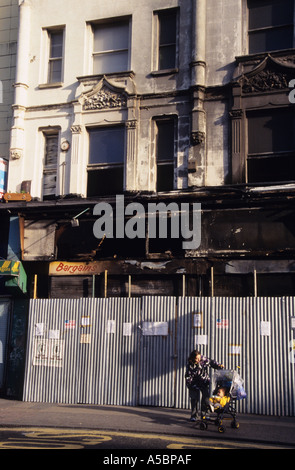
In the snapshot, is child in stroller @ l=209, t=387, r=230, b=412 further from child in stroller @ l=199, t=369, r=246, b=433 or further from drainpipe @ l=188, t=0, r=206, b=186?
drainpipe @ l=188, t=0, r=206, b=186

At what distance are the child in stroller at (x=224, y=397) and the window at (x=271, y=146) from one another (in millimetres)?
7009

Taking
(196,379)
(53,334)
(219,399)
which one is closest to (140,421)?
(196,379)

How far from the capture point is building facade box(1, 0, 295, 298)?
15.9 meters

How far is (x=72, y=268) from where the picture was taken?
17.1 m

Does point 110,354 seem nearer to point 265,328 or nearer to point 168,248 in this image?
point 168,248

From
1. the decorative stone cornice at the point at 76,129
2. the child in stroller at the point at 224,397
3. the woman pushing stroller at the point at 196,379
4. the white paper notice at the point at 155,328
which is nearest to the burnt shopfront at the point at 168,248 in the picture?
the white paper notice at the point at 155,328

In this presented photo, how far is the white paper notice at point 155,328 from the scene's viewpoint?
1408 centimetres

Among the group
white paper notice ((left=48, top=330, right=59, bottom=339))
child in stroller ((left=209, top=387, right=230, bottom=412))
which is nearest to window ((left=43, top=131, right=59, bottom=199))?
white paper notice ((left=48, top=330, right=59, bottom=339))

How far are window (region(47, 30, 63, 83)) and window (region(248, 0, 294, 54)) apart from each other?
21.9 feet

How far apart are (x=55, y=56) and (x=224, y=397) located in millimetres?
13700

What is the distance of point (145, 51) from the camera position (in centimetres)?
1784

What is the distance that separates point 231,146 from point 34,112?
23.4 ft

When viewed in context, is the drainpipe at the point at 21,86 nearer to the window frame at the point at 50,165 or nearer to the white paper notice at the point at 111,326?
the window frame at the point at 50,165
